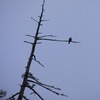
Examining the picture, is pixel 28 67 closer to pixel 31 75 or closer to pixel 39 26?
pixel 31 75

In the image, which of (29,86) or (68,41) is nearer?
(68,41)

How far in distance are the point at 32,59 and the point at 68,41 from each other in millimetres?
1044

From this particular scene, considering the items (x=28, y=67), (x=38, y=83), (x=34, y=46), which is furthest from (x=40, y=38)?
(x=38, y=83)

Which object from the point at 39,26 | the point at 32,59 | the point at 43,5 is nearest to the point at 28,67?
the point at 32,59

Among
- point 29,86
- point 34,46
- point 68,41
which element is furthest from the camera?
point 34,46

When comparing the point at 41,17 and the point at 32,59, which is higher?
the point at 41,17

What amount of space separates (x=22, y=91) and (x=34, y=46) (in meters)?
1.04

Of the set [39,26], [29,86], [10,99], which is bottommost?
[10,99]

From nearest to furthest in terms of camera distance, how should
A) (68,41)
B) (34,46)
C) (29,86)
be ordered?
(68,41), (29,86), (34,46)

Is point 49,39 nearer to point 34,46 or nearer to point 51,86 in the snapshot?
point 34,46

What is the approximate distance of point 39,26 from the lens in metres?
6.00

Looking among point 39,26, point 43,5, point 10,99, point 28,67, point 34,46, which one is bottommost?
point 10,99

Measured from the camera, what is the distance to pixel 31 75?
5.63 metres

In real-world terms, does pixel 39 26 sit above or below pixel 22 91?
above
